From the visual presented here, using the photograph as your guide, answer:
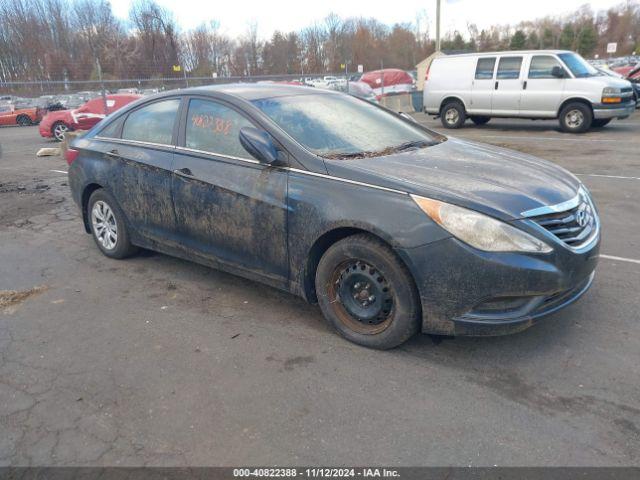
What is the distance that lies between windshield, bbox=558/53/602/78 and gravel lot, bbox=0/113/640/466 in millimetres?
10182

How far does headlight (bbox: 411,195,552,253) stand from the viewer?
2.91 meters

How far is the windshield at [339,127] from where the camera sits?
3715 millimetres

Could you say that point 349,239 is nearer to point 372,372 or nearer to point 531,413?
point 372,372

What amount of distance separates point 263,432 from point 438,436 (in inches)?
34.5

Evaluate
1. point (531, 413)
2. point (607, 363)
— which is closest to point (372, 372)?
point (531, 413)

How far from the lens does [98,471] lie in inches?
96.0

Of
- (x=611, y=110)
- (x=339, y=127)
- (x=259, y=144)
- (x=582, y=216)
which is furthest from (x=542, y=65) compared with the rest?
(x=259, y=144)

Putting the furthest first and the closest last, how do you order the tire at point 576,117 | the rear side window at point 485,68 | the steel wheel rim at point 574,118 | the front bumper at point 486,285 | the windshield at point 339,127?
the rear side window at point 485,68, the steel wheel rim at point 574,118, the tire at point 576,117, the windshield at point 339,127, the front bumper at point 486,285

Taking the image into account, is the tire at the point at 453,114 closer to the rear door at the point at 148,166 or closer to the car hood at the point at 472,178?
the car hood at the point at 472,178

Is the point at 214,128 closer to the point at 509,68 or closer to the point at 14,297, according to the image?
the point at 14,297

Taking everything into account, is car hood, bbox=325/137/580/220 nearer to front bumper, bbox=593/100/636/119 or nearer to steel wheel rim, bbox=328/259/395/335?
steel wheel rim, bbox=328/259/395/335

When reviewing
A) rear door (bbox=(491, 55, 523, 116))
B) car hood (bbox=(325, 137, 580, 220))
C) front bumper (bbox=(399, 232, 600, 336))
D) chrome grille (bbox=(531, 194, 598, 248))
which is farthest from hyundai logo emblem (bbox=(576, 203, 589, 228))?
rear door (bbox=(491, 55, 523, 116))

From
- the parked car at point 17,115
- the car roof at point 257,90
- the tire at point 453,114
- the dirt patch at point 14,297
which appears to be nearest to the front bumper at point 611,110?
the tire at point 453,114

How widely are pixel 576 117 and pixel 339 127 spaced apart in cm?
1168
